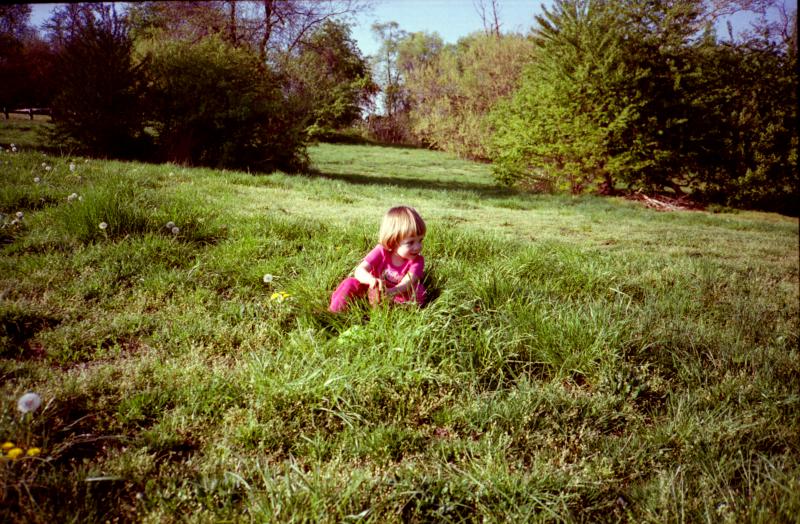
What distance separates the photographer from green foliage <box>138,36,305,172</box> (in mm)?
10039

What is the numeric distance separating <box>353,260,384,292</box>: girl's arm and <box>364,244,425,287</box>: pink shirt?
0.11 ft

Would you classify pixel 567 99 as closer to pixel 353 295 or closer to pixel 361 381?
pixel 353 295

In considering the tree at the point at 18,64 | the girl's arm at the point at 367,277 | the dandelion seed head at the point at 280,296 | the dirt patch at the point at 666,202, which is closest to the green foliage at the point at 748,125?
the dirt patch at the point at 666,202

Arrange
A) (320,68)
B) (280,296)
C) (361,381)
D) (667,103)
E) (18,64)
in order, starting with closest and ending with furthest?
(361,381)
(280,296)
(667,103)
(320,68)
(18,64)

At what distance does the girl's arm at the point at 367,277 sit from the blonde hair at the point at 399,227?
21cm

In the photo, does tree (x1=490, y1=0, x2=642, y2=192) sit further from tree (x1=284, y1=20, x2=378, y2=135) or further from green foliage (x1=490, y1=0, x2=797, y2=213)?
tree (x1=284, y1=20, x2=378, y2=135)

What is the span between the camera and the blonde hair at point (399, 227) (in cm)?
293

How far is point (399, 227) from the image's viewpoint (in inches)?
116

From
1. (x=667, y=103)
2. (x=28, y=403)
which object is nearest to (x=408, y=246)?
(x=28, y=403)

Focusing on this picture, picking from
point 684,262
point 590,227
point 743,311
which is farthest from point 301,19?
point 743,311

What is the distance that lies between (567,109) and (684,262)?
25.9ft

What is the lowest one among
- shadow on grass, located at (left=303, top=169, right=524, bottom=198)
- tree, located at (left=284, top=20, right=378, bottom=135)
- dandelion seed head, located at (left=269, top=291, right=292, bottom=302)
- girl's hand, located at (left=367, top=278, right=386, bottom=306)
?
dandelion seed head, located at (left=269, top=291, right=292, bottom=302)

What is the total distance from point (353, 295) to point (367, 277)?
6.4 inches

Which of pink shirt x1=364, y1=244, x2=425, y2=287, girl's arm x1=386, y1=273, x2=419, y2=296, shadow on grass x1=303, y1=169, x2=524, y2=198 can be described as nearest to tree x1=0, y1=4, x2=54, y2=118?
shadow on grass x1=303, y1=169, x2=524, y2=198
